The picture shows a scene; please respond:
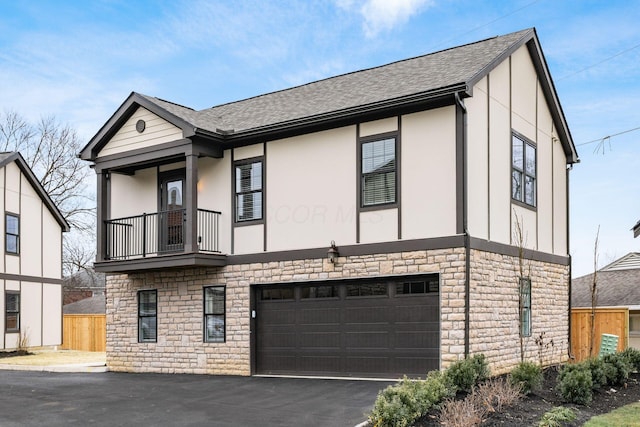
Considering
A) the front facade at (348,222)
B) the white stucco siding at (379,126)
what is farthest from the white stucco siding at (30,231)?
the white stucco siding at (379,126)

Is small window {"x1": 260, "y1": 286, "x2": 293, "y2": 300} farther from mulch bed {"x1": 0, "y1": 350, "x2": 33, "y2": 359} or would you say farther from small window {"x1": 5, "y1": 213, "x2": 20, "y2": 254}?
small window {"x1": 5, "y1": 213, "x2": 20, "y2": 254}

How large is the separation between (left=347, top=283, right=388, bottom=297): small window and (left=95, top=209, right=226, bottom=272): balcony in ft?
11.7

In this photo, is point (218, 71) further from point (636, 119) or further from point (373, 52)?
point (636, 119)

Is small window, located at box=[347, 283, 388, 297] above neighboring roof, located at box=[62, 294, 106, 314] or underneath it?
above

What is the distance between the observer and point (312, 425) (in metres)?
10.1

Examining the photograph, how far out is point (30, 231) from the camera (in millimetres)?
28562

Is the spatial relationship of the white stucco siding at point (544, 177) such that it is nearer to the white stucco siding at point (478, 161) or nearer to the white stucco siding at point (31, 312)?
the white stucco siding at point (478, 161)


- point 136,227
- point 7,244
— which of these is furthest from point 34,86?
point 136,227

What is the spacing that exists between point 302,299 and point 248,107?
6417mm

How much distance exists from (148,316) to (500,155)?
1000cm

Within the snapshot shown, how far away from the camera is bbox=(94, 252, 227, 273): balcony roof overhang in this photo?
54.5 feet

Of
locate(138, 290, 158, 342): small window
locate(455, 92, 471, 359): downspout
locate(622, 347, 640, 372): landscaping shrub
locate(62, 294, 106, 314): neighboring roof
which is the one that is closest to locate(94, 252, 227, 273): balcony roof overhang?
locate(138, 290, 158, 342): small window

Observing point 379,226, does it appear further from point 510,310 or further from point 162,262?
point 162,262

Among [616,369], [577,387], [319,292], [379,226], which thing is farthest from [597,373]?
[319,292]
